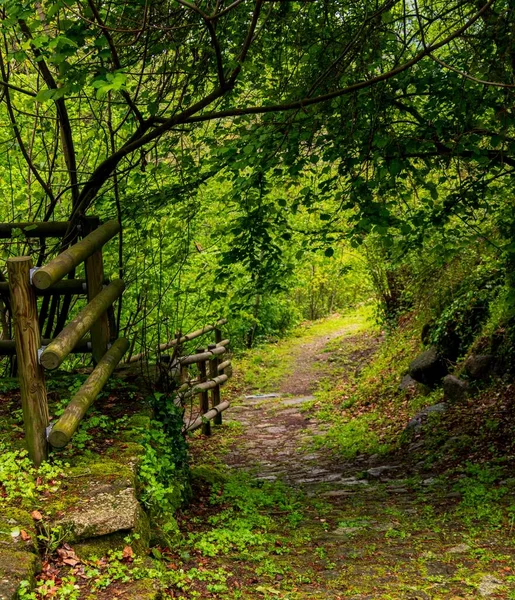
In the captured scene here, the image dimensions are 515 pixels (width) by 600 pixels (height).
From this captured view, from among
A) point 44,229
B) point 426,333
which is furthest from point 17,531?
point 426,333

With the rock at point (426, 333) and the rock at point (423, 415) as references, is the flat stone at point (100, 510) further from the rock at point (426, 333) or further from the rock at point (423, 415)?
the rock at point (426, 333)

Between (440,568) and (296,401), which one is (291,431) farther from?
(440,568)

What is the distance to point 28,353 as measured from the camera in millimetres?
3879

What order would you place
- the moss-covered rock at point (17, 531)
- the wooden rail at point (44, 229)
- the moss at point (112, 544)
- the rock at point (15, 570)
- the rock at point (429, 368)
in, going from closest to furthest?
the rock at point (15, 570) < the moss-covered rock at point (17, 531) < the moss at point (112, 544) < the wooden rail at point (44, 229) < the rock at point (429, 368)

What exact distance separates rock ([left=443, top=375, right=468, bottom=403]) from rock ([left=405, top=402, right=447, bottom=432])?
17 cm

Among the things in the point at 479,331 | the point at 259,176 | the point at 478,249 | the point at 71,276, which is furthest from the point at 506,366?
the point at 71,276

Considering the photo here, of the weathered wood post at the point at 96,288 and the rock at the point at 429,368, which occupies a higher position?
the weathered wood post at the point at 96,288

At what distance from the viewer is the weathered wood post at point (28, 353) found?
151 inches

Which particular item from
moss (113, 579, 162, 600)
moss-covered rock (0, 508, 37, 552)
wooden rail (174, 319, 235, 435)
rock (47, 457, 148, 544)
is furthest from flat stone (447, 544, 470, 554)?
wooden rail (174, 319, 235, 435)

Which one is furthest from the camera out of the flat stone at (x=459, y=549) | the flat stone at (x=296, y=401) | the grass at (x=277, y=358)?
the grass at (x=277, y=358)

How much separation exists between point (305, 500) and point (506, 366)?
3948 millimetres

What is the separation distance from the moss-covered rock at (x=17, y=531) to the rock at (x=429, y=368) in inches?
319

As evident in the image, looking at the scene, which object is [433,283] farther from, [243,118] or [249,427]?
[243,118]

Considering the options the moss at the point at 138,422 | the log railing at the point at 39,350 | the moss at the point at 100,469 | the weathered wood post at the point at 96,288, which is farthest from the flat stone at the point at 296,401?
the moss at the point at 100,469
